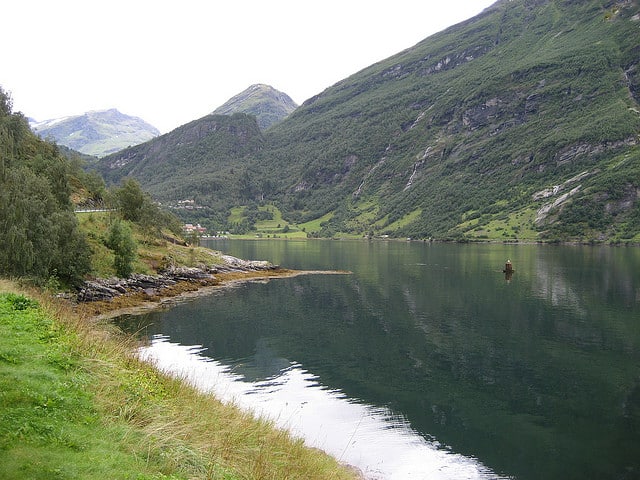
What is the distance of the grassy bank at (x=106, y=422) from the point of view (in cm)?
968

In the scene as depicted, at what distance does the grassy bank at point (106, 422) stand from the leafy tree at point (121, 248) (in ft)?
172

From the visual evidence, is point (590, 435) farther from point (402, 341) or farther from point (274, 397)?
point (402, 341)

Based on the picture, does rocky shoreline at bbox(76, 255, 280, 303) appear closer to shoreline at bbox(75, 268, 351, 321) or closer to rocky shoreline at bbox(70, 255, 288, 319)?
rocky shoreline at bbox(70, 255, 288, 319)

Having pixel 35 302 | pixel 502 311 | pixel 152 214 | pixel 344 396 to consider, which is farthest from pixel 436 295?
pixel 35 302

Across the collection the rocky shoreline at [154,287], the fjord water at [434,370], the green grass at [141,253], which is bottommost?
the fjord water at [434,370]

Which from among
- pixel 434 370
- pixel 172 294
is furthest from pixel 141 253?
pixel 434 370

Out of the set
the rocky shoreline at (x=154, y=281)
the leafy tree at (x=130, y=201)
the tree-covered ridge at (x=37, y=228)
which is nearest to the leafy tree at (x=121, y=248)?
the rocky shoreline at (x=154, y=281)

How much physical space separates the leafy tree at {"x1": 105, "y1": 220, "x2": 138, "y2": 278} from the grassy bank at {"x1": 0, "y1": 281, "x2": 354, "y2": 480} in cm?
5236

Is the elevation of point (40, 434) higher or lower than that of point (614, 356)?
higher

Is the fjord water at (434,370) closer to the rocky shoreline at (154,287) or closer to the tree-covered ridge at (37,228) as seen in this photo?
the rocky shoreline at (154,287)

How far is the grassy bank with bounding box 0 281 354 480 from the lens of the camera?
→ 968 cm

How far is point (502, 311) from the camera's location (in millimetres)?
64375

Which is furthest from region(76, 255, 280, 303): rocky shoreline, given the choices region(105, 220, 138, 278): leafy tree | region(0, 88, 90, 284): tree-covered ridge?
region(0, 88, 90, 284): tree-covered ridge

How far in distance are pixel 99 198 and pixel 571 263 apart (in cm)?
11306
